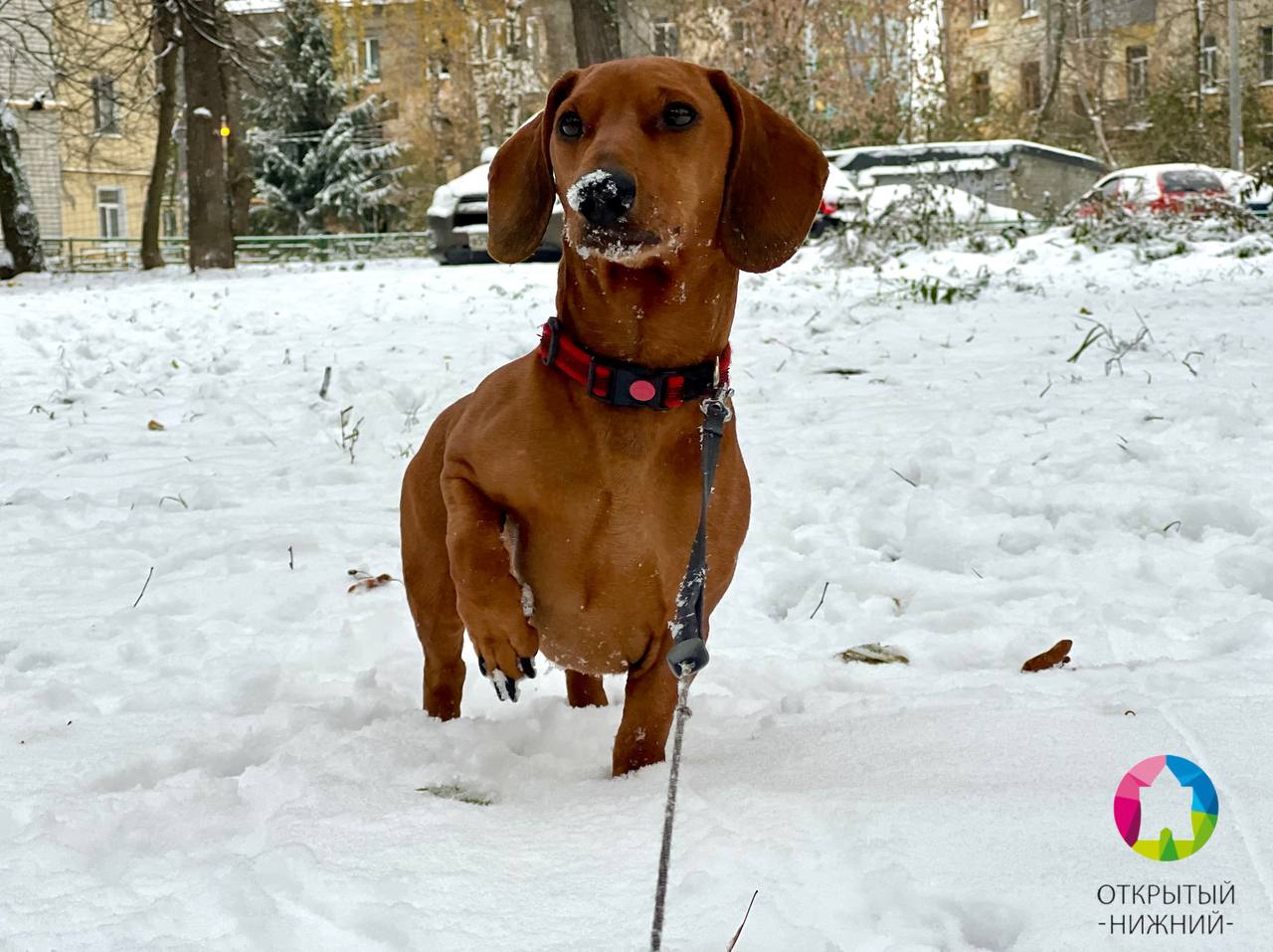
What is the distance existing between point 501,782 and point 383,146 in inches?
1321

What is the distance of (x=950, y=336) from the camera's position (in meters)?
7.68

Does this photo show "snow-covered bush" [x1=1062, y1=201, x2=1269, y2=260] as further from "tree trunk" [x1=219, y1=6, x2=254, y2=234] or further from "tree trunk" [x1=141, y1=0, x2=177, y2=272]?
"tree trunk" [x1=219, y1=6, x2=254, y2=234]

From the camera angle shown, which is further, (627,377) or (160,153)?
(160,153)

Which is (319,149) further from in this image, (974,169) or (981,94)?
(974,169)

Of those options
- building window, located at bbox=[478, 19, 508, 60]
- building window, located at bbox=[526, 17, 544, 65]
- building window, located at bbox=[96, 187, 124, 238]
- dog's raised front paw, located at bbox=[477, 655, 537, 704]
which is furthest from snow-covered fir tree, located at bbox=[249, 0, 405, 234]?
dog's raised front paw, located at bbox=[477, 655, 537, 704]

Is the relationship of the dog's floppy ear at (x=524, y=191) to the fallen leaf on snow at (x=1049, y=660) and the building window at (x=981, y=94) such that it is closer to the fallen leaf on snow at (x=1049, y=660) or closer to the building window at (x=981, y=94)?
the fallen leaf on snow at (x=1049, y=660)

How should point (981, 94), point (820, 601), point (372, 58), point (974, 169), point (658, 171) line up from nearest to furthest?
1. point (658, 171)
2. point (820, 601)
3. point (974, 169)
4. point (981, 94)
5. point (372, 58)

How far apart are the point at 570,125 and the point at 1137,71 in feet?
137

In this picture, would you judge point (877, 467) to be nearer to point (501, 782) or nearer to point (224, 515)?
point (224, 515)

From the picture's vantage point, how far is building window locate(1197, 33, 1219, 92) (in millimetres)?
35812

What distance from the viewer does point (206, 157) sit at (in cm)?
1714

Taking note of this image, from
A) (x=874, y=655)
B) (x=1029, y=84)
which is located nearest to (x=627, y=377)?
(x=874, y=655)

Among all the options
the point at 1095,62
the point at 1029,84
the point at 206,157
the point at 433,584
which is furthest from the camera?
the point at 1029,84

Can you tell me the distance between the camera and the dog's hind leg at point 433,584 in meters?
2.80
